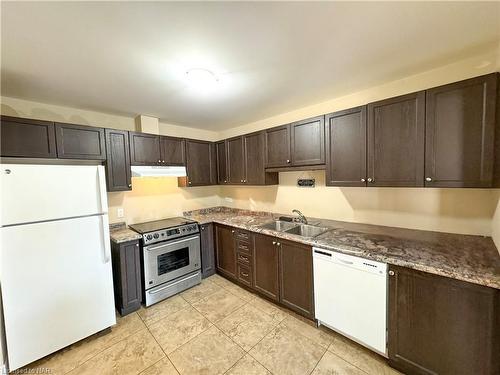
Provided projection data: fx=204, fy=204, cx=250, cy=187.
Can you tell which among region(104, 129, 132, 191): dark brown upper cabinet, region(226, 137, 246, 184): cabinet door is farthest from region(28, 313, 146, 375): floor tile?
region(226, 137, 246, 184): cabinet door

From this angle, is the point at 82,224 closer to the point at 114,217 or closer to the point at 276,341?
the point at 114,217

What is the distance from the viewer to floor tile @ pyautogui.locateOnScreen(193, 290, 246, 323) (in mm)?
2334

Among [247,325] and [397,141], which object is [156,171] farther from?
[397,141]

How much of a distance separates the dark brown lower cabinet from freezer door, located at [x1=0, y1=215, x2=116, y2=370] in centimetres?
24

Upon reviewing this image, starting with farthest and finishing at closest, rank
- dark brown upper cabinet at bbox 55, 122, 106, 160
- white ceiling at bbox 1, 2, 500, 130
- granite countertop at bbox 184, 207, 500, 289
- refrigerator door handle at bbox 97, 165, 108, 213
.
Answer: dark brown upper cabinet at bbox 55, 122, 106, 160 < refrigerator door handle at bbox 97, 165, 108, 213 < granite countertop at bbox 184, 207, 500, 289 < white ceiling at bbox 1, 2, 500, 130

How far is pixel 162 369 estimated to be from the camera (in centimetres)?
169

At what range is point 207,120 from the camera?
3.30 meters

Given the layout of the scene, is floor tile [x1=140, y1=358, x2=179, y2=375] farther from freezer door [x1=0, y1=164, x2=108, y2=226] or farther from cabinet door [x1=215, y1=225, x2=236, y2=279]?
freezer door [x1=0, y1=164, x2=108, y2=226]

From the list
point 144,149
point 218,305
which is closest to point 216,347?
point 218,305

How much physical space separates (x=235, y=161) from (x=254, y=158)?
0.42m

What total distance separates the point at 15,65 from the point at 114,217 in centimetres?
185

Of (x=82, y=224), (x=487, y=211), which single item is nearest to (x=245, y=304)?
(x=82, y=224)

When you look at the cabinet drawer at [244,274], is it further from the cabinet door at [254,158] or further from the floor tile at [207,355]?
the cabinet door at [254,158]

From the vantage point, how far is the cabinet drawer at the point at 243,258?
272 cm
